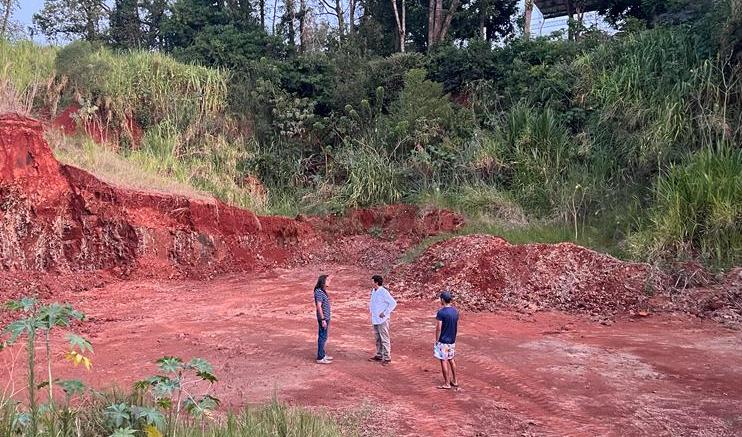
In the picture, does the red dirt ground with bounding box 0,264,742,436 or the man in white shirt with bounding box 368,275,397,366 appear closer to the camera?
the red dirt ground with bounding box 0,264,742,436

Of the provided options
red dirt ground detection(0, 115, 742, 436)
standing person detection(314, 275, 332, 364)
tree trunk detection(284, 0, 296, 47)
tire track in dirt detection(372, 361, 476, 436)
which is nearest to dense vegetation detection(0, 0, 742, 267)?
red dirt ground detection(0, 115, 742, 436)

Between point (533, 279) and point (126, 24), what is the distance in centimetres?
2452

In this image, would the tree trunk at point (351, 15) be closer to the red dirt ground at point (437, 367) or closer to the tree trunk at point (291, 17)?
the tree trunk at point (291, 17)

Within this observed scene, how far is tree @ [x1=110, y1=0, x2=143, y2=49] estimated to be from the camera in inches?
1145

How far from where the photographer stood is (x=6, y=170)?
13758 mm

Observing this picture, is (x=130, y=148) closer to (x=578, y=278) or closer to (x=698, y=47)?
(x=578, y=278)

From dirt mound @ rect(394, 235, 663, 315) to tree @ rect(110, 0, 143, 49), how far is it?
21571 millimetres

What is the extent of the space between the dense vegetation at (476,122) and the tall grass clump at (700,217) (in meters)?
0.03

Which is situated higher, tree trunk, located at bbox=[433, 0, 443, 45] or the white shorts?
tree trunk, located at bbox=[433, 0, 443, 45]

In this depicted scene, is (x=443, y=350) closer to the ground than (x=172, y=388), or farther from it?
closer to the ground

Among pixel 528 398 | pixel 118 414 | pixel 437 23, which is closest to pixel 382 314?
pixel 528 398

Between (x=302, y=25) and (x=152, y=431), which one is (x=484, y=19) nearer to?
(x=302, y=25)

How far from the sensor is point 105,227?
14.1m

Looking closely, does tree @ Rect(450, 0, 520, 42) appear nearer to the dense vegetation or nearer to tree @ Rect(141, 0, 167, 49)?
the dense vegetation
